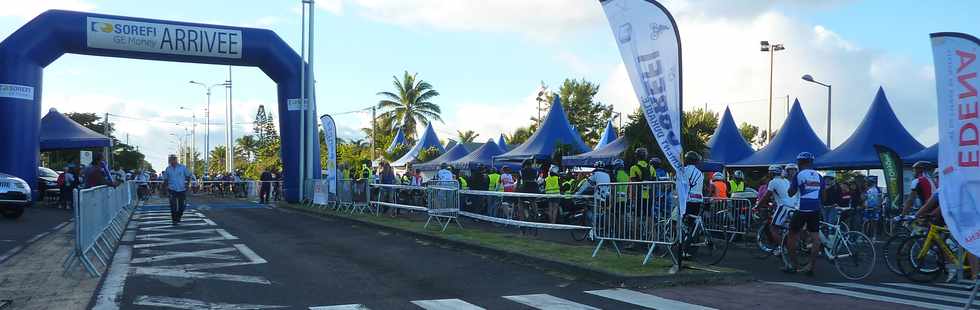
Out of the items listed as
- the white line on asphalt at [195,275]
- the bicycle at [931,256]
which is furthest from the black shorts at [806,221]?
the white line on asphalt at [195,275]

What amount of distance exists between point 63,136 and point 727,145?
2404 centimetres

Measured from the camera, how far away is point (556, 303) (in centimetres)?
742

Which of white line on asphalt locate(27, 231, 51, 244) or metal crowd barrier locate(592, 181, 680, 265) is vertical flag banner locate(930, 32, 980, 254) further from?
white line on asphalt locate(27, 231, 51, 244)

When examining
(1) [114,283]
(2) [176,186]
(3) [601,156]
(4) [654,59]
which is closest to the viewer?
(1) [114,283]

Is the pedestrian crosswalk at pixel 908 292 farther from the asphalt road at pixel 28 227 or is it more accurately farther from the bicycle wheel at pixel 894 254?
the asphalt road at pixel 28 227

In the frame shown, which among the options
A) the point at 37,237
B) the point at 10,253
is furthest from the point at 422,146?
the point at 10,253

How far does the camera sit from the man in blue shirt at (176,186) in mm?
17031

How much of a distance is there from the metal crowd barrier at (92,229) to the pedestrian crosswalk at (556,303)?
11.9ft

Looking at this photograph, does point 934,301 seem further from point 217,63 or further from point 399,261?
point 217,63

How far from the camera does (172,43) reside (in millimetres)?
24094

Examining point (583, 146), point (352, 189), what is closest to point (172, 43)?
point (352, 189)

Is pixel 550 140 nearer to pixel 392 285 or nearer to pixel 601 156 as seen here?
pixel 601 156

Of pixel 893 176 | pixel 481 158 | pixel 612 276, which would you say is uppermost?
pixel 481 158

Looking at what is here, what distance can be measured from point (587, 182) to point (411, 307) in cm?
704
